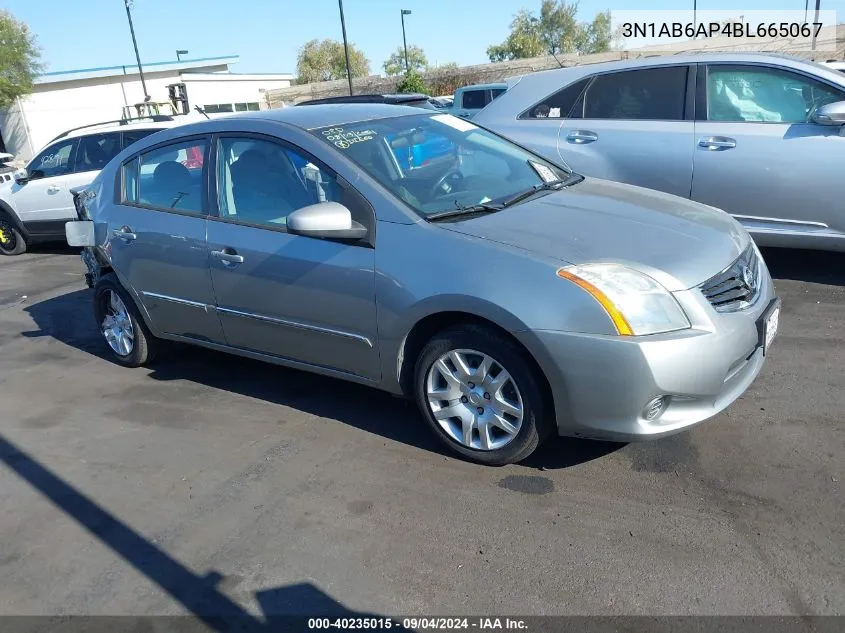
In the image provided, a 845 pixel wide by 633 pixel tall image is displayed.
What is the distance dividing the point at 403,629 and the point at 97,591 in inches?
49.4

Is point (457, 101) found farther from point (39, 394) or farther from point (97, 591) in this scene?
point (97, 591)

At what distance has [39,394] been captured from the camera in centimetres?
498

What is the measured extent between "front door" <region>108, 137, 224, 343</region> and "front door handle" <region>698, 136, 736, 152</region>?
12.0 feet

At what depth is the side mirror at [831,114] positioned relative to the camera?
4.95 meters

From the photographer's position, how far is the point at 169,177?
4605 mm

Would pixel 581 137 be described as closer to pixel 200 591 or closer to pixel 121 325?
pixel 121 325

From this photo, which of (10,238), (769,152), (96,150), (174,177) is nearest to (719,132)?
(769,152)

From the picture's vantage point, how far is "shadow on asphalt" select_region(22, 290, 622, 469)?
11.8 ft

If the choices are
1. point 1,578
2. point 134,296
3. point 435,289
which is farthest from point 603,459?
point 134,296

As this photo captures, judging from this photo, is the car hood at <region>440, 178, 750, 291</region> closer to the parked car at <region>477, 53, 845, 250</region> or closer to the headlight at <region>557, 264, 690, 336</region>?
the headlight at <region>557, 264, 690, 336</region>

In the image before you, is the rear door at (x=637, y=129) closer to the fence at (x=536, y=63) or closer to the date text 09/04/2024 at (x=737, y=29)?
the fence at (x=536, y=63)

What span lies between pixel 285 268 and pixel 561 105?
11.5 ft

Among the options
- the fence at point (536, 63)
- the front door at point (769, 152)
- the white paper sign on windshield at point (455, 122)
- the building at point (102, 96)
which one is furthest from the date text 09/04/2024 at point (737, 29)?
the white paper sign on windshield at point (455, 122)

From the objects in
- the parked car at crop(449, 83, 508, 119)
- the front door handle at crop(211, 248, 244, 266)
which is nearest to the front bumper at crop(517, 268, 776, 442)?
the front door handle at crop(211, 248, 244, 266)
